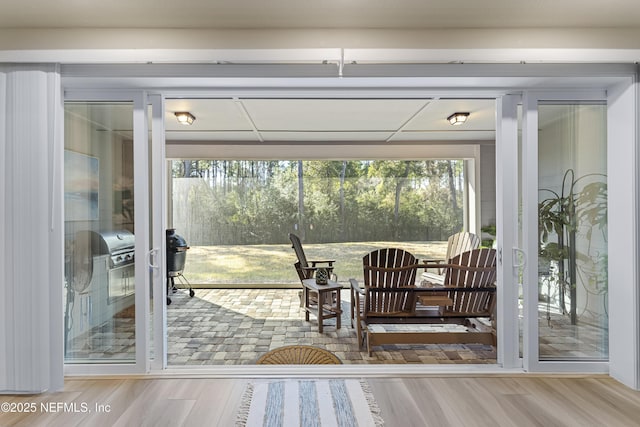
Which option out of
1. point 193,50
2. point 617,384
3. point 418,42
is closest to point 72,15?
point 193,50

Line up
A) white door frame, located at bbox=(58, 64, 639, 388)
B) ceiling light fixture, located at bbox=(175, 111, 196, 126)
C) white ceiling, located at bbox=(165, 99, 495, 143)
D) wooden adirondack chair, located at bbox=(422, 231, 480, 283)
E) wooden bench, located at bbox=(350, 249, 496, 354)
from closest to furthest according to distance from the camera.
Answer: white door frame, located at bbox=(58, 64, 639, 388), wooden bench, located at bbox=(350, 249, 496, 354), white ceiling, located at bbox=(165, 99, 495, 143), ceiling light fixture, located at bbox=(175, 111, 196, 126), wooden adirondack chair, located at bbox=(422, 231, 480, 283)

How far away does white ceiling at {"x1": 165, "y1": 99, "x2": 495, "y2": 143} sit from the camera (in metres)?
4.17

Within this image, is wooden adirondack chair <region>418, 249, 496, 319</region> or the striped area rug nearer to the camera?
the striped area rug

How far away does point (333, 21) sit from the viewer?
245 cm

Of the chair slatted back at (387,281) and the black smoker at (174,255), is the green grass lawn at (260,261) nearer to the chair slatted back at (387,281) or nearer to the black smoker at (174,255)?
the black smoker at (174,255)

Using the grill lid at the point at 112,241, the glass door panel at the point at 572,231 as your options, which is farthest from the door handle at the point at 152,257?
the glass door panel at the point at 572,231


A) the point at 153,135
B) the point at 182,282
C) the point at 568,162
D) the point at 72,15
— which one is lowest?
the point at 182,282

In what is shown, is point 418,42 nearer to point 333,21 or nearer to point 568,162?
point 333,21

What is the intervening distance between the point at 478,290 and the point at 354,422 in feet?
6.74

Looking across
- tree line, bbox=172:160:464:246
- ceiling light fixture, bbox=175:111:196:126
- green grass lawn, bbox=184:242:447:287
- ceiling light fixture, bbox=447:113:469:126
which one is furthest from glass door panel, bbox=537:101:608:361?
green grass lawn, bbox=184:242:447:287

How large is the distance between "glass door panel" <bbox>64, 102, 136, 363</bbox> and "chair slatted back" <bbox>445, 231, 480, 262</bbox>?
14.0 ft

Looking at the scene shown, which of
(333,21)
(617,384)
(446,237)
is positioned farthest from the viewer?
(446,237)

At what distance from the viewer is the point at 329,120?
197 inches

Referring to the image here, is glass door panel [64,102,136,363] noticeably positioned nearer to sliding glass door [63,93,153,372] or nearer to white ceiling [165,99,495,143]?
sliding glass door [63,93,153,372]
